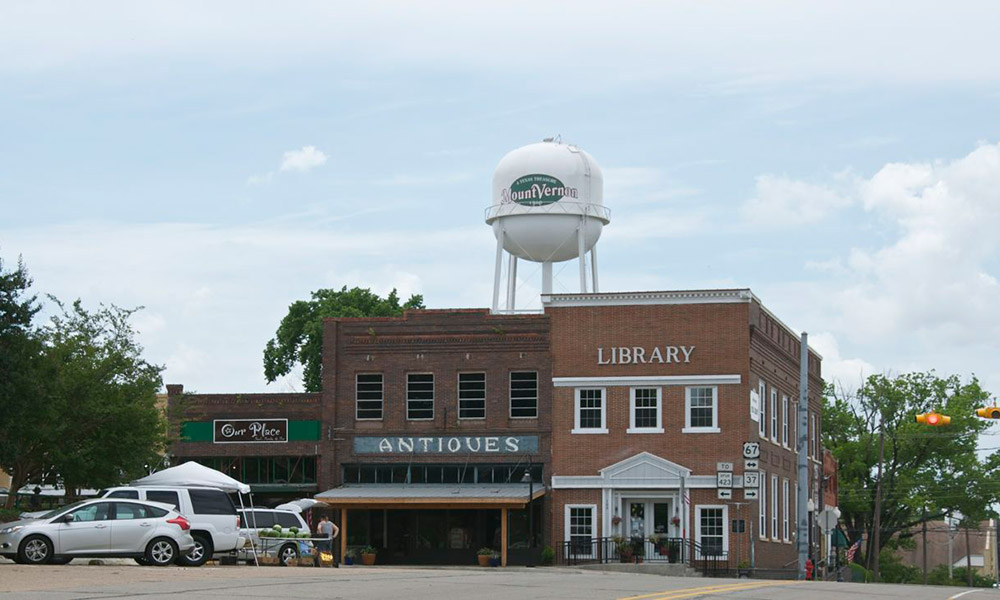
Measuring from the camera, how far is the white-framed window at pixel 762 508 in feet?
163

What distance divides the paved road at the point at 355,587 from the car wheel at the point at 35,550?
822mm

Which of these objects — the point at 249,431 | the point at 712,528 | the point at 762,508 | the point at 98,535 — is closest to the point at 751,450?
the point at 712,528

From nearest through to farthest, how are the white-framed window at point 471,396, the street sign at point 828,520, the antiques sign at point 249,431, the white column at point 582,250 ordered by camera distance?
the street sign at point 828,520
the white-framed window at point 471,396
the antiques sign at point 249,431
the white column at point 582,250

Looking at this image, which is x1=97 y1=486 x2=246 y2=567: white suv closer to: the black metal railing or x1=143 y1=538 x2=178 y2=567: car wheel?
x1=143 y1=538 x2=178 y2=567: car wheel

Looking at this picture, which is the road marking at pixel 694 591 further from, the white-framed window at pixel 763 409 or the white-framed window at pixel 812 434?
the white-framed window at pixel 812 434

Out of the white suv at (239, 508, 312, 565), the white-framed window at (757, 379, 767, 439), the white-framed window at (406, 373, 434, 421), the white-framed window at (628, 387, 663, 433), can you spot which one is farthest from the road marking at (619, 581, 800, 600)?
the white-framed window at (406, 373, 434, 421)

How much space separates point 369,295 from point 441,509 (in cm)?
3646

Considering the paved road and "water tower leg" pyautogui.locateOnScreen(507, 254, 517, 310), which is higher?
"water tower leg" pyautogui.locateOnScreen(507, 254, 517, 310)

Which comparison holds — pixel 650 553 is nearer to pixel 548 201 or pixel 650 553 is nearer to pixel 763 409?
pixel 763 409

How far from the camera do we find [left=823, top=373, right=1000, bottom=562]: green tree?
77188 millimetres

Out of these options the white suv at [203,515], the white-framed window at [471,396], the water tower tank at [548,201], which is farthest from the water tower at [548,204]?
the white suv at [203,515]

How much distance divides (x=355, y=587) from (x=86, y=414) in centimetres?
1903

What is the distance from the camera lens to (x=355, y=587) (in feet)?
80.6

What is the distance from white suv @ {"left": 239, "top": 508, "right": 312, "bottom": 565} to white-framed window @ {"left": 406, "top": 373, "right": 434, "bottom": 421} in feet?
36.1
